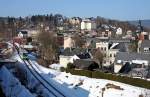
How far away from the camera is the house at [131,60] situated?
43100mm

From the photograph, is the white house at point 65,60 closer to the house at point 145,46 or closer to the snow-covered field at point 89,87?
the house at point 145,46

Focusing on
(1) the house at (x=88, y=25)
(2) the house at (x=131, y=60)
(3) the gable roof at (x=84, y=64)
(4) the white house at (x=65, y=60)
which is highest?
(2) the house at (x=131, y=60)

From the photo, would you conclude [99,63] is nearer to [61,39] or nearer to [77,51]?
[77,51]

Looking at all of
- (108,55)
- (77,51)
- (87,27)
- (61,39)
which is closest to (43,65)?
(77,51)

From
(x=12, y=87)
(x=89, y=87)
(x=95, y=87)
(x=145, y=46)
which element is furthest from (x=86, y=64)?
(x=12, y=87)

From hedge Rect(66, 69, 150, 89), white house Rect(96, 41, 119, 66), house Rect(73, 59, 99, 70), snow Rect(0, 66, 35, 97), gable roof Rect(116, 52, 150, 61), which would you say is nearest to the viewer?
snow Rect(0, 66, 35, 97)

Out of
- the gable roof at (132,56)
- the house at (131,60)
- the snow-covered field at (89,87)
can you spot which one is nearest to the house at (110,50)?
the gable roof at (132,56)

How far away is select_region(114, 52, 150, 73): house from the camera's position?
43.1 m

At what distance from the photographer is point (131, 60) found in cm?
4472

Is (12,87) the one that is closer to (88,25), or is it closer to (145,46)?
(145,46)

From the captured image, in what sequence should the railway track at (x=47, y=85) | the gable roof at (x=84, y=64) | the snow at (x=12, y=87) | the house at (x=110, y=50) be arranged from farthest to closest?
the house at (x=110, y=50)
the gable roof at (x=84, y=64)
the railway track at (x=47, y=85)
the snow at (x=12, y=87)

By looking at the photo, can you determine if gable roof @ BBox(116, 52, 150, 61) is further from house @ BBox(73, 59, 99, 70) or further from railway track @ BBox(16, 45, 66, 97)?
railway track @ BBox(16, 45, 66, 97)

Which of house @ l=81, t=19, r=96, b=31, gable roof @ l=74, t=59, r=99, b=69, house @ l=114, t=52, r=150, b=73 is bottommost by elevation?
house @ l=81, t=19, r=96, b=31

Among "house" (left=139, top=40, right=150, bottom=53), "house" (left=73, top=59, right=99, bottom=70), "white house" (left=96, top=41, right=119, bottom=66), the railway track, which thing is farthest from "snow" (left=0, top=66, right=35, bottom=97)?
"house" (left=139, top=40, right=150, bottom=53)
